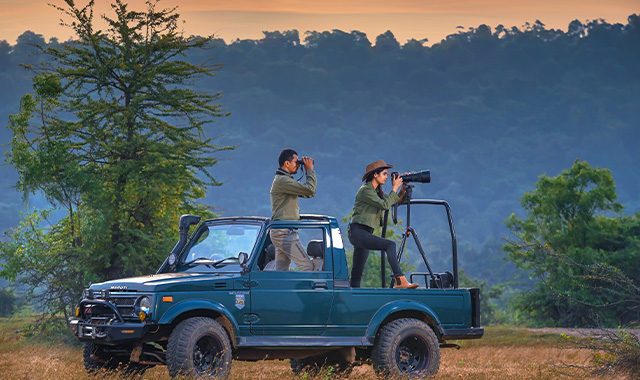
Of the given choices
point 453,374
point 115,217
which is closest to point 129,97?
point 115,217

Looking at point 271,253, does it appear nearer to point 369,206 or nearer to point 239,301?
point 239,301

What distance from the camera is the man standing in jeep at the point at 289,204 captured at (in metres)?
12.5

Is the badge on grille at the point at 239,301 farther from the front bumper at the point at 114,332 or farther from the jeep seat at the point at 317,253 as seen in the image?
the jeep seat at the point at 317,253

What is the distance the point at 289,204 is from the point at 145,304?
9.14 ft

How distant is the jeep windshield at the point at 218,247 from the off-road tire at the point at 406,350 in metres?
2.23

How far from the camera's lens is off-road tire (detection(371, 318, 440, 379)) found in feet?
41.4

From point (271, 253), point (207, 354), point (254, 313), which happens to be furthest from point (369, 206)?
point (207, 354)

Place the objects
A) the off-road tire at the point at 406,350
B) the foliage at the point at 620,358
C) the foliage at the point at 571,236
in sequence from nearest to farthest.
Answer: the off-road tire at the point at 406,350 < the foliage at the point at 620,358 < the foliage at the point at 571,236

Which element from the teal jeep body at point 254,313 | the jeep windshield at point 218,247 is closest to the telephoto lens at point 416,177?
the teal jeep body at point 254,313

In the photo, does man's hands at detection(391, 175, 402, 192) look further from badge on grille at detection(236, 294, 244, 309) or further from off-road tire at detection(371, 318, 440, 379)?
badge on grille at detection(236, 294, 244, 309)

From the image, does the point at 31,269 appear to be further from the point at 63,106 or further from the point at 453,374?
the point at 453,374

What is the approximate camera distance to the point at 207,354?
452 inches

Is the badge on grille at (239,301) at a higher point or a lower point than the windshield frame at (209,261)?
lower

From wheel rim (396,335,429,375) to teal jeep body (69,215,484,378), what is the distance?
1cm
